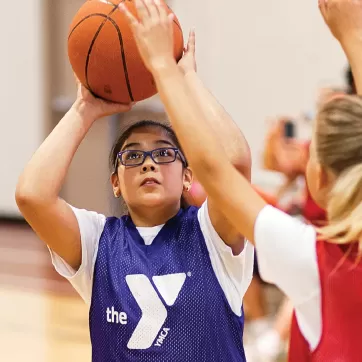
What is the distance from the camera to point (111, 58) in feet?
7.25

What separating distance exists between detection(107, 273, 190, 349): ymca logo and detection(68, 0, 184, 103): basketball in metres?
0.52

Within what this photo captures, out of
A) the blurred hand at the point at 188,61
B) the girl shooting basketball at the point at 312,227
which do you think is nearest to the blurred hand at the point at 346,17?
the blurred hand at the point at 188,61

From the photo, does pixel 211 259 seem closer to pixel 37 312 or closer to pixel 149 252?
pixel 149 252

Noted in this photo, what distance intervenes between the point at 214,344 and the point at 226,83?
4962 mm

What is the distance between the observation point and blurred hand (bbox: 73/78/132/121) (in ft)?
7.37

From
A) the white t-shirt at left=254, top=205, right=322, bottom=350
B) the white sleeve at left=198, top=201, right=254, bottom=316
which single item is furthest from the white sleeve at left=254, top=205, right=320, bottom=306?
the white sleeve at left=198, top=201, right=254, bottom=316

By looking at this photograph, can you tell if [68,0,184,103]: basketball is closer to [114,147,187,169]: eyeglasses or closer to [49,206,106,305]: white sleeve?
[114,147,187,169]: eyeglasses

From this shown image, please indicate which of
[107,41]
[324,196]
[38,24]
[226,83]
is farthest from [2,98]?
[324,196]

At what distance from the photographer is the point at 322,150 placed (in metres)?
1.68

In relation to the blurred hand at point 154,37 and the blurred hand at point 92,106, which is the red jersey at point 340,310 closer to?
the blurred hand at point 154,37

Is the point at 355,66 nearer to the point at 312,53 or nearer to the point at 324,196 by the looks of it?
the point at 324,196

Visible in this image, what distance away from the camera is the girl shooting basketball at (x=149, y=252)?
2086 millimetres

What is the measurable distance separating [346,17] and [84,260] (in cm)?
95

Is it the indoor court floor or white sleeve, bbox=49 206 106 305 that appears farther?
the indoor court floor
